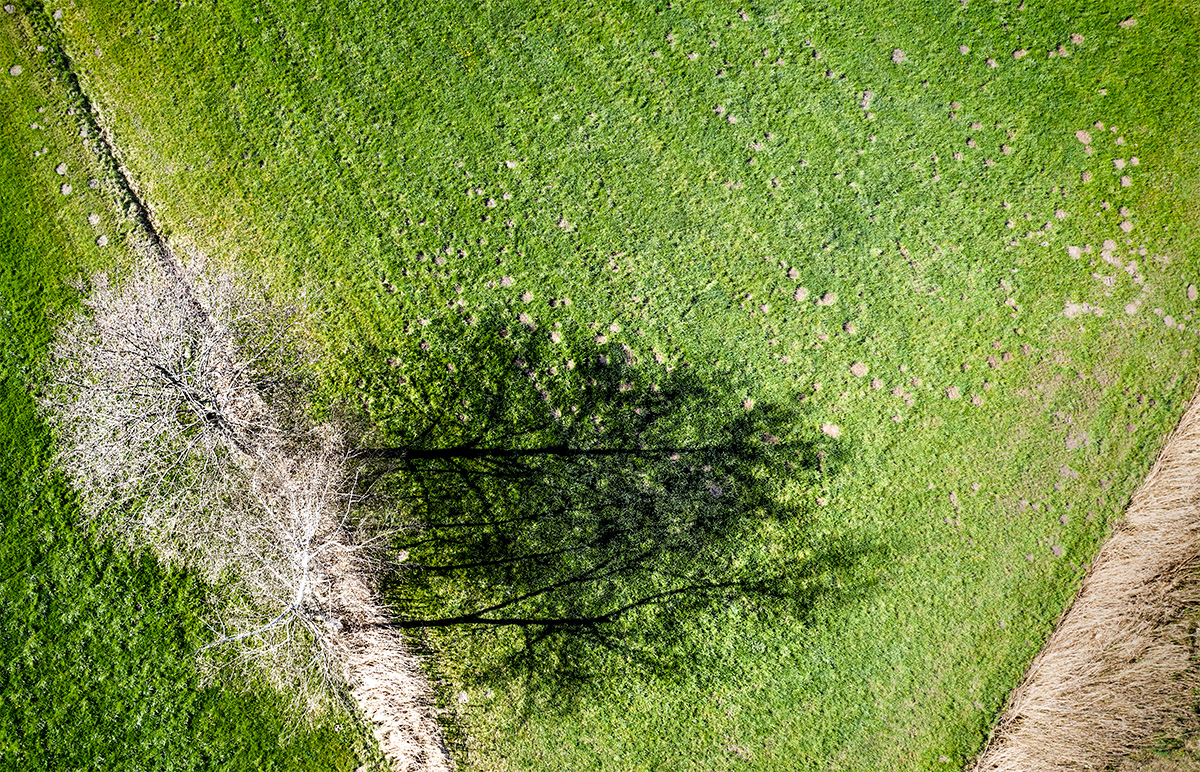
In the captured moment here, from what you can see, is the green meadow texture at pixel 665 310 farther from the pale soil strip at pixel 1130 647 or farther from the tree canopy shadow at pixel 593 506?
the pale soil strip at pixel 1130 647

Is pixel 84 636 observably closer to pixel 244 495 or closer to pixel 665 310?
pixel 244 495

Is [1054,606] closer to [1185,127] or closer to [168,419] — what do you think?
[1185,127]

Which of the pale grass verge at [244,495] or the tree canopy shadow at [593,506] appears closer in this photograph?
the pale grass verge at [244,495]

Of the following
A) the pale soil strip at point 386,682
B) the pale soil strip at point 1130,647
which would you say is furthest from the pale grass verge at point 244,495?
the pale soil strip at point 1130,647

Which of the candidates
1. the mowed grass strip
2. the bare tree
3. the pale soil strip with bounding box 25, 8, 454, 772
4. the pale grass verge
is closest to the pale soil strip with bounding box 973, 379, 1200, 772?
the pale soil strip with bounding box 25, 8, 454, 772

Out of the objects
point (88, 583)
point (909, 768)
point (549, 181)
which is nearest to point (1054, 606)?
point (909, 768)

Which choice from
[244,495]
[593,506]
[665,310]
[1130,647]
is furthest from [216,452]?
[1130,647]
